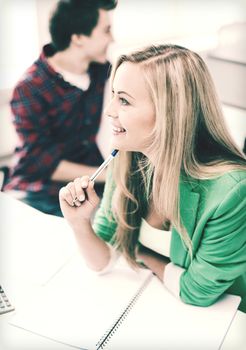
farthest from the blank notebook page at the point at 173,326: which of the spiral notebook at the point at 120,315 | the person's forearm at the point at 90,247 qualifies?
the person's forearm at the point at 90,247

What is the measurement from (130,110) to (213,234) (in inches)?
13.1

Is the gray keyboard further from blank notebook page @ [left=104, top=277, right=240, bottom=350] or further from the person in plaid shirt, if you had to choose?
the person in plaid shirt

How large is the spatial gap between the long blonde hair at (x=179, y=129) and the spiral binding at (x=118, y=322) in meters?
0.16

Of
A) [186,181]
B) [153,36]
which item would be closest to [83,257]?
[186,181]

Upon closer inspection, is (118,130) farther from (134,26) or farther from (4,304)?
(134,26)

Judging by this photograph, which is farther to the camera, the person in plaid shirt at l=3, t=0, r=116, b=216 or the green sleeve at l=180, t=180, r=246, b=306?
the person in plaid shirt at l=3, t=0, r=116, b=216

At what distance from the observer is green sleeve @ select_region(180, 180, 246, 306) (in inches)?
39.3

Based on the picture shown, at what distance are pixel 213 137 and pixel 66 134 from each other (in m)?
0.98

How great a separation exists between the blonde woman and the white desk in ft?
0.34

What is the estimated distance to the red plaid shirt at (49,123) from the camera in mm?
1771

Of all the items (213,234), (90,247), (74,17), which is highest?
(74,17)

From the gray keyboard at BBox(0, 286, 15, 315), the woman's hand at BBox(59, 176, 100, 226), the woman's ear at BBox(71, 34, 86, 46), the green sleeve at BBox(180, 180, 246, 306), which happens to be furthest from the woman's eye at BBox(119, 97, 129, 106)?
the woman's ear at BBox(71, 34, 86, 46)

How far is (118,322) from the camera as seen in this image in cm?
104

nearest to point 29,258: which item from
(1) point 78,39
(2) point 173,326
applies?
(2) point 173,326
